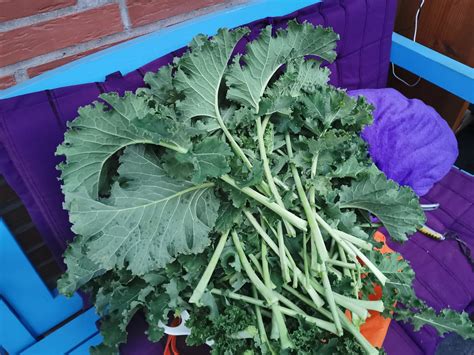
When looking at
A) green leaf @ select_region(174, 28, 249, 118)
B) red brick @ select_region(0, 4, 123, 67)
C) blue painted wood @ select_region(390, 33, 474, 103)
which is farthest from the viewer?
blue painted wood @ select_region(390, 33, 474, 103)

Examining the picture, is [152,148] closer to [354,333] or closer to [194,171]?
[194,171]

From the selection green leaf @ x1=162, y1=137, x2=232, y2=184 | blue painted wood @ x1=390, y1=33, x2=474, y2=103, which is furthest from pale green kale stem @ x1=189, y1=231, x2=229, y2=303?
blue painted wood @ x1=390, y1=33, x2=474, y2=103

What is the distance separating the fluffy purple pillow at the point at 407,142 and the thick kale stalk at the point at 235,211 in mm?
259

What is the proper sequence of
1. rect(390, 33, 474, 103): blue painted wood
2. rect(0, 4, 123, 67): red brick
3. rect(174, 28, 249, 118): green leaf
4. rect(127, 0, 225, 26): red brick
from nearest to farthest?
rect(174, 28, 249, 118): green leaf < rect(0, 4, 123, 67): red brick < rect(127, 0, 225, 26): red brick < rect(390, 33, 474, 103): blue painted wood

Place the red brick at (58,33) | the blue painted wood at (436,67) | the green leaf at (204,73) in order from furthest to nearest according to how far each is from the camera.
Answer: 1. the blue painted wood at (436,67)
2. the red brick at (58,33)
3. the green leaf at (204,73)

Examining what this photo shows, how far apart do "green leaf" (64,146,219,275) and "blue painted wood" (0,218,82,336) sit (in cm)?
24

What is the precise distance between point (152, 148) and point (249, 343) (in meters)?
0.35

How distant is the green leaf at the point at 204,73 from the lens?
2.23 feet

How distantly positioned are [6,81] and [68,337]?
56 centimetres

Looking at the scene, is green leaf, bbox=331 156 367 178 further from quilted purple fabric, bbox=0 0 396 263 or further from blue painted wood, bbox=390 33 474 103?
blue painted wood, bbox=390 33 474 103

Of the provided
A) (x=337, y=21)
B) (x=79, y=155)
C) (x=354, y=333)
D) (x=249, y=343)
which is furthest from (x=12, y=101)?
(x=337, y=21)

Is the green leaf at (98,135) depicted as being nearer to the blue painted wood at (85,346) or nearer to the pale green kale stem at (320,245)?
the pale green kale stem at (320,245)

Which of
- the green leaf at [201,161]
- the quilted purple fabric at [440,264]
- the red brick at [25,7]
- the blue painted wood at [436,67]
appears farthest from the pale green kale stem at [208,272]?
the blue painted wood at [436,67]

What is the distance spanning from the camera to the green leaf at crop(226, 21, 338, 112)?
72cm
